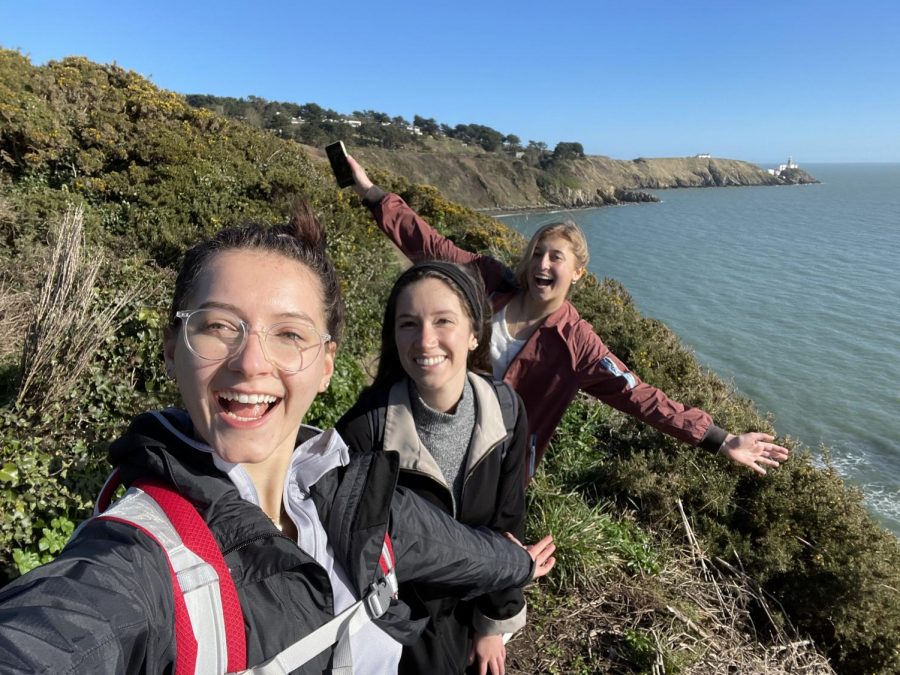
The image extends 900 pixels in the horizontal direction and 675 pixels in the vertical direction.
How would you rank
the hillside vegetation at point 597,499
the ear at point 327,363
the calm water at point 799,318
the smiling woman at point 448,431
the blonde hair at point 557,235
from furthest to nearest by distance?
the calm water at point 799,318 → the blonde hair at point 557,235 → the hillside vegetation at point 597,499 → the smiling woman at point 448,431 → the ear at point 327,363

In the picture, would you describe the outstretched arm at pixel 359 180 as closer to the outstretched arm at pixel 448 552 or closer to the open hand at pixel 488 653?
the outstretched arm at pixel 448 552

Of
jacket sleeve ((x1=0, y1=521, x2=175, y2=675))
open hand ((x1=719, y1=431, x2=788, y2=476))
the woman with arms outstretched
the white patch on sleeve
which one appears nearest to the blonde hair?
the woman with arms outstretched

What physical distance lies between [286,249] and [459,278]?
105cm

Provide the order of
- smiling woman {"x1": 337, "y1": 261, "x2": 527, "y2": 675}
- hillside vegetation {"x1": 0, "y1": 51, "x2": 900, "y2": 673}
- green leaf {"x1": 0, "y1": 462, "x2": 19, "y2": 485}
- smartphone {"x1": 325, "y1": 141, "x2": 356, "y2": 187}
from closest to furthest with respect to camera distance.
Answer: smiling woman {"x1": 337, "y1": 261, "x2": 527, "y2": 675}
green leaf {"x1": 0, "y1": 462, "x2": 19, "y2": 485}
hillside vegetation {"x1": 0, "y1": 51, "x2": 900, "y2": 673}
smartphone {"x1": 325, "y1": 141, "x2": 356, "y2": 187}

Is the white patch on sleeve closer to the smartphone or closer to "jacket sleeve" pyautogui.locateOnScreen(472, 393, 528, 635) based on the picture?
"jacket sleeve" pyautogui.locateOnScreen(472, 393, 528, 635)

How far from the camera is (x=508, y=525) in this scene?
205 cm

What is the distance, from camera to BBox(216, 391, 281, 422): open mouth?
108cm

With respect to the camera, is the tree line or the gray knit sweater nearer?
the gray knit sweater

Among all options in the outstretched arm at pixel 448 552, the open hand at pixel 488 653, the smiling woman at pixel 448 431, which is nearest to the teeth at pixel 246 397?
the outstretched arm at pixel 448 552

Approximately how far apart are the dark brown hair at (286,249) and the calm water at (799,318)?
9.37 m

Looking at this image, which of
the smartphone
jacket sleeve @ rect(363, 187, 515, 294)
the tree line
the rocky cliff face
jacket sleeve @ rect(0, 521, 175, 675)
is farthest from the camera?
the rocky cliff face

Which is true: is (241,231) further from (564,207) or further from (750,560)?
(564,207)

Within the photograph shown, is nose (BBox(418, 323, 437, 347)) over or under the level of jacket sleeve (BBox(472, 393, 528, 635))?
over

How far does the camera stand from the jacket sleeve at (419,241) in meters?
3.15
